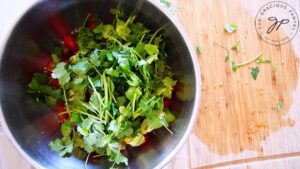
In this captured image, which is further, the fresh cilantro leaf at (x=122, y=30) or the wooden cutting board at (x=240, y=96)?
the wooden cutting board at (x=240, y=96)

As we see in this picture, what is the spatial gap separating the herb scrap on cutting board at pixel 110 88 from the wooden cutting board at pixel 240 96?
0.48 feet

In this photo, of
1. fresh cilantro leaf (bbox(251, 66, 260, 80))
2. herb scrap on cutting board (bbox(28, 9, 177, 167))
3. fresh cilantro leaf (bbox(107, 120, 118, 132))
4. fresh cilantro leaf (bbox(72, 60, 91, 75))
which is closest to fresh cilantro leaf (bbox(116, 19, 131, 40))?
herb scrap on cutting board (bbox(28, 9, 177, 167))

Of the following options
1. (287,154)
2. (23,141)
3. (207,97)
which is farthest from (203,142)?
(23,141)

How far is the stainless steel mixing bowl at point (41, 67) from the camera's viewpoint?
A: 0.90 metres

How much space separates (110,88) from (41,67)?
213 mm

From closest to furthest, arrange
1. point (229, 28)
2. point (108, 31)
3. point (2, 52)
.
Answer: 1. point (2, 52)
2. point (108, 31)
3. point (229, 28)

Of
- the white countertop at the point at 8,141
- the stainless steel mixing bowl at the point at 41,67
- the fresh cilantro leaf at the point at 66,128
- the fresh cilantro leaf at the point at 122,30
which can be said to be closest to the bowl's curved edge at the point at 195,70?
the stainless steel mixing bowl at the point at 41,67

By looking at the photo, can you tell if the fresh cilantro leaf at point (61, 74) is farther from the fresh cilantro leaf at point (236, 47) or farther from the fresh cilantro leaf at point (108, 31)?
the fresh cilantro leaf at point (236, 47)

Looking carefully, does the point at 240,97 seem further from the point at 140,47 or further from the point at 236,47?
the point at 140,47

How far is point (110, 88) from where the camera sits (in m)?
0.94

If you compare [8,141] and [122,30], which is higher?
[122,30]

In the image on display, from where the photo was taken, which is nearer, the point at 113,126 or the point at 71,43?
the point at 113,126

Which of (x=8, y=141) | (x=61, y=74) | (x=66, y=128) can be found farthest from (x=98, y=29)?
(x=8, y=141)

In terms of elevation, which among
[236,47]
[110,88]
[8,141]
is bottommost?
[8,141]
